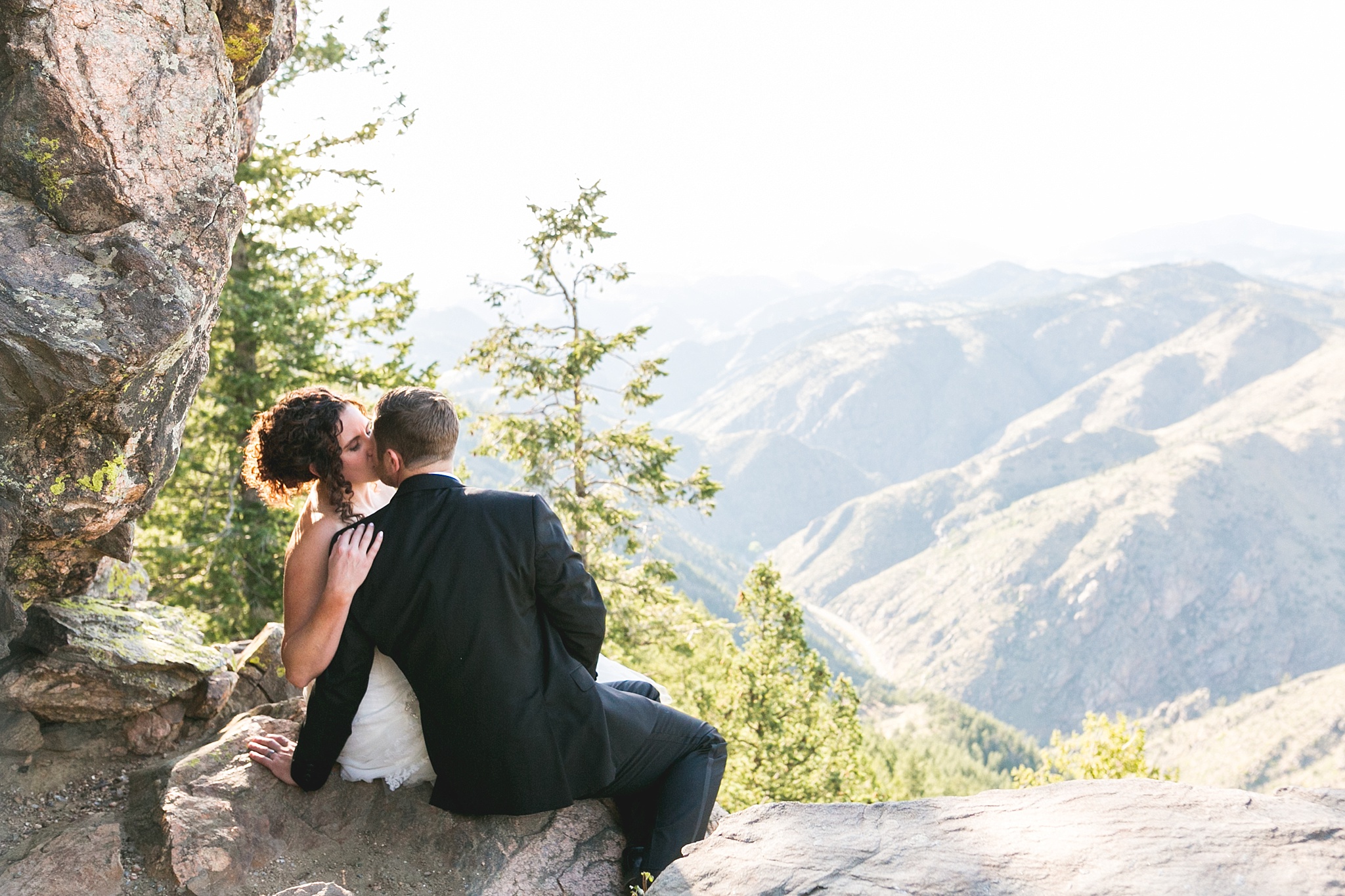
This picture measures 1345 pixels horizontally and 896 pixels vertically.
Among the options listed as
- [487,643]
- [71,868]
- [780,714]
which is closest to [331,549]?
[487,643]

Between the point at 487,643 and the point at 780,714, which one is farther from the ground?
the point at 487,643

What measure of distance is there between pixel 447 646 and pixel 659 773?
145cm

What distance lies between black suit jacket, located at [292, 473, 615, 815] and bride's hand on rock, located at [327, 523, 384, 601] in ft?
0.15

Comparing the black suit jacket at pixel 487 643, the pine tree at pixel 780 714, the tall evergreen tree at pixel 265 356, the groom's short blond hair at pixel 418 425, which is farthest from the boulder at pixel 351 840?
the pine tree at pixel 780 714

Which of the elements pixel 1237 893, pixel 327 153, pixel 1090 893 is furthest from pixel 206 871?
pixel 327 153

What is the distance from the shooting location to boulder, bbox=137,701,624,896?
4242 millimetres

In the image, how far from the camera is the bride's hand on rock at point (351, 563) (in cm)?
407

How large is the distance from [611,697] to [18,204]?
158 inches

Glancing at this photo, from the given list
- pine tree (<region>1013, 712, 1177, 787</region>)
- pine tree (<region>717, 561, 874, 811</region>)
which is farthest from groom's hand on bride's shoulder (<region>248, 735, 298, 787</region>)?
pine tree (<region>1013, 712, 1177, 787</region>)

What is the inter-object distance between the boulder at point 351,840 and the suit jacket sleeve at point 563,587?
1.19 m

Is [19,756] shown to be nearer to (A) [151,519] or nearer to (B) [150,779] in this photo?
(B) [150,779]

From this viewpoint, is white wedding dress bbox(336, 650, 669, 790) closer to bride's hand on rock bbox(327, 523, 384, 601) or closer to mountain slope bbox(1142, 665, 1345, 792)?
bride's hand on rock bbox(327, 523, 384, 601)

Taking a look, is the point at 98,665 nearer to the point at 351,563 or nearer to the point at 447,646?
the point at 351,563

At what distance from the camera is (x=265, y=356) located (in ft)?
46.8
